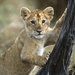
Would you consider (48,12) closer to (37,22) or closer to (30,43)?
(37,22)

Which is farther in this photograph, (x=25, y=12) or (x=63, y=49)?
(x=25, y=12)

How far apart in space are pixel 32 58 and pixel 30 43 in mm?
379

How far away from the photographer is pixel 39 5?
15.1 m

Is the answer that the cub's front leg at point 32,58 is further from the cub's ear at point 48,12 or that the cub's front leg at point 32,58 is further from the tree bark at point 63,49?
the cub's ear at point 48,12

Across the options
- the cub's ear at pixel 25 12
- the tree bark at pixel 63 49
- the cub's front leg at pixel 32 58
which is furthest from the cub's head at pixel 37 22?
the tree bark at pixel 63 49

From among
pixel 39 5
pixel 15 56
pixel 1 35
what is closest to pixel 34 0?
pixel 39 5

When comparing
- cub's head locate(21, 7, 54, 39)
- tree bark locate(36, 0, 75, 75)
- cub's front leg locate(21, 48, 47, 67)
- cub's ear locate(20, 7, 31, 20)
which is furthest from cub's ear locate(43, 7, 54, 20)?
tree bark locate(36, 0, 75, 75)

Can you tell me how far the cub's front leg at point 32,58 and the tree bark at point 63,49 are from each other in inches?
6.2

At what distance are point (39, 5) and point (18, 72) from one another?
30.9ft

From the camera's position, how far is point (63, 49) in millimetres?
4637

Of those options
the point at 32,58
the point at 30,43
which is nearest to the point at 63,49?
the point at 32,58

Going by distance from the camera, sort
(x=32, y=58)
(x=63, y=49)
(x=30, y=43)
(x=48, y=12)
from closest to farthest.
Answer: (x=63, y=49)
(x=32, y=58)
(x=30, y=43)
(x=48, y=12)

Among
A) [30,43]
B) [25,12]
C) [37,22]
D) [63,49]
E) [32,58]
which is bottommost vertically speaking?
[32,58]

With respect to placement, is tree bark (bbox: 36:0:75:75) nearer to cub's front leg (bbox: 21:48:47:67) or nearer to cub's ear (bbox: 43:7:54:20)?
cub's front leg (bbox: 21:48:47:67)
